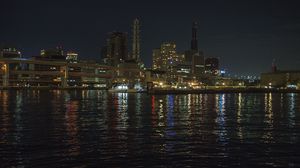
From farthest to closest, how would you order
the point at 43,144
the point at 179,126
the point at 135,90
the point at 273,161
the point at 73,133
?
the point at 135,90 → the point at 179,126 → the point at 73,133 → the point at 43,144 → the point at 273,161

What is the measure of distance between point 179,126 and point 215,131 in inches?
148

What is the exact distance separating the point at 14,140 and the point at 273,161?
45.0 feet

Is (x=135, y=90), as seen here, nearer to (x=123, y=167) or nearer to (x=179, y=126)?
(x=179, y=126)

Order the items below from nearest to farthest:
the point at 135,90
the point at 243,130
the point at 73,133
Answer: the point at 73,133
the point at 243,130
the point at 135,90

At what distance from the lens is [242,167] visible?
17797mm

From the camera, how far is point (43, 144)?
913 inches

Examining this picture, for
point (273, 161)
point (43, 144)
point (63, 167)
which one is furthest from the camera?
point (43, 144)

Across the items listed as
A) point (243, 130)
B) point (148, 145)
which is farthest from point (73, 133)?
point (243, 130)

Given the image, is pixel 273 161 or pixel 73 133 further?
pixel 73 133

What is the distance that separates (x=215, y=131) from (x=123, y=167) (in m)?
13.1

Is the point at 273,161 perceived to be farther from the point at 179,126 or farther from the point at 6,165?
the point at 179,126

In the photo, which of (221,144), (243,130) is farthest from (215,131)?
(221,144)

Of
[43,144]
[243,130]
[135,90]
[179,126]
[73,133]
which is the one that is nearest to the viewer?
[43,144]

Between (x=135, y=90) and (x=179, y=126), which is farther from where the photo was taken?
(x=135, y=90)
